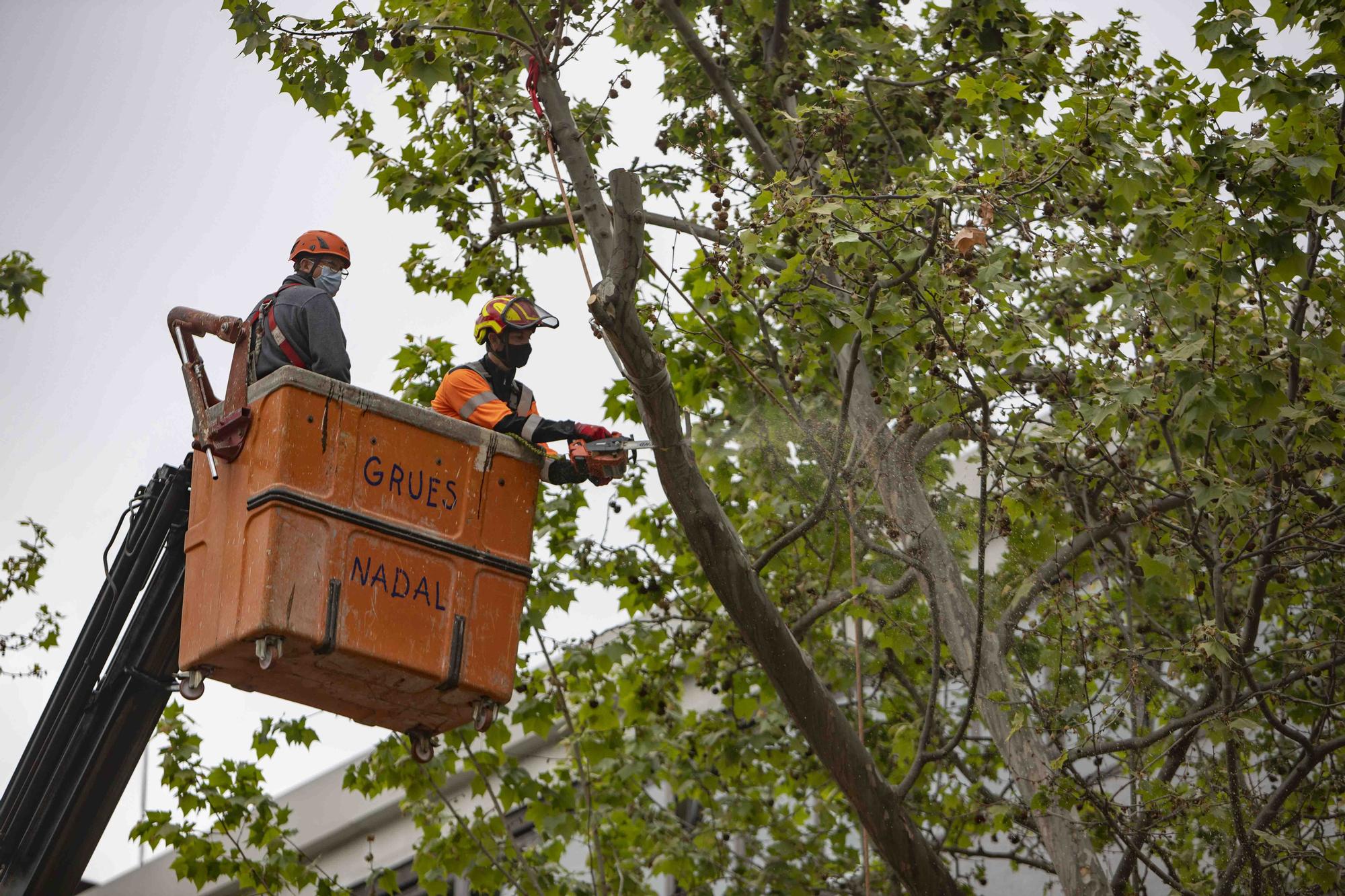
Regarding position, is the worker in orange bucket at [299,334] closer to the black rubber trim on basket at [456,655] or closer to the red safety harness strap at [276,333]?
the red safety harness strap at [276,333]

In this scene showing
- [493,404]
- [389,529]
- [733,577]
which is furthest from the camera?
[493,404]

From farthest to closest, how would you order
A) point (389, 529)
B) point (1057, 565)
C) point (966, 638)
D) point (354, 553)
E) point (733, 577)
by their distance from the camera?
point (966, 638), point (1057, 565), point (733, 577), point (389, 529), point (354, 553)

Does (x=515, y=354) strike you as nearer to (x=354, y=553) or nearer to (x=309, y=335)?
(x=309, y=335)

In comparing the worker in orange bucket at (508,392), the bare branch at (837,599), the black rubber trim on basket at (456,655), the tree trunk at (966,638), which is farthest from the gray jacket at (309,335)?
the bare branch at (837,599)

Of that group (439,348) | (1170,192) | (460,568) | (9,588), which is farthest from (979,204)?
(9,588)

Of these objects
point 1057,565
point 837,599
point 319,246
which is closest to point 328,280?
point 319,246

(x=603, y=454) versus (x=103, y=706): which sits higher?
(x=603, y=454)

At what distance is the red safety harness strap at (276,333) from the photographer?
6.85 meters

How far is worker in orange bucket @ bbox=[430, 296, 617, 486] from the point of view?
708cm

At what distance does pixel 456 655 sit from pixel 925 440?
4155 millimetres

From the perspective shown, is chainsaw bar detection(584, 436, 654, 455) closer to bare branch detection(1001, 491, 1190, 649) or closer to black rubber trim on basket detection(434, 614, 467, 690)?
black rubber trim on basket detection(434, 614, 467, 690)

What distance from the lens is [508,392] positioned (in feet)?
Answer: 25.0

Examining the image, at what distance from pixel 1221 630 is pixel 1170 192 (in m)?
2.50

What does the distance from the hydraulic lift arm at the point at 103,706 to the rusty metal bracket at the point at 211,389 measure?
0.87 metres
